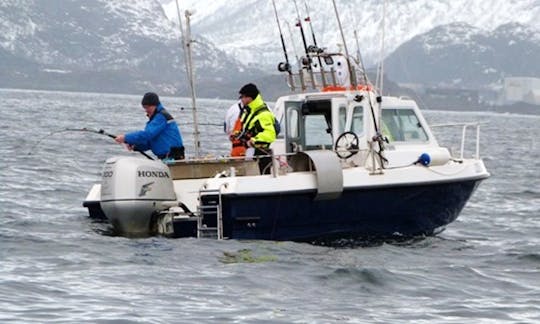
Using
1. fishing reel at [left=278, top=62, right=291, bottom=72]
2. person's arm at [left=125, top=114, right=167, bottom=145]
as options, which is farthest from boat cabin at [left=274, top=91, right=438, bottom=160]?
person's arm at [left=125, top=114, right=167, bottom=145]

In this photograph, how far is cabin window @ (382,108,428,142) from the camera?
20016mm

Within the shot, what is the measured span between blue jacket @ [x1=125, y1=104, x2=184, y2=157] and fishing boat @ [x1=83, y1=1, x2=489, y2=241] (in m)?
0.52

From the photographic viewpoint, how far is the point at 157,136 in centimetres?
1908

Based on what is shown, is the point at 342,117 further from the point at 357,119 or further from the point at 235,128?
the point at 235,128

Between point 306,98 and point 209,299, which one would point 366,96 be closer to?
point 306,98

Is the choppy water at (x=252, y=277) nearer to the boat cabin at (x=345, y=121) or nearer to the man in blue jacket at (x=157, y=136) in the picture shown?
the man in blue jacket at (x=157, y=136)

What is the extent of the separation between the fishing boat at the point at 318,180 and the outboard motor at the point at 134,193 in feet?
0.04

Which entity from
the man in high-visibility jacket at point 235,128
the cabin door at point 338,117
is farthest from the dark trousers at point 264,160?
the cabin door at point 338,117

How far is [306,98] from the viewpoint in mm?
20391

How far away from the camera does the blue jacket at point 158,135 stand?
18.8m

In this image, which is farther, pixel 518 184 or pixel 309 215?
pixel 518 184

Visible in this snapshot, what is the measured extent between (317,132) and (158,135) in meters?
2.56

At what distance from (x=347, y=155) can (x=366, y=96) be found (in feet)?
3.24

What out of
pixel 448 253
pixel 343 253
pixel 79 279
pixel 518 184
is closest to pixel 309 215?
pixel 343 253
